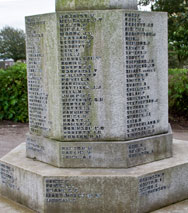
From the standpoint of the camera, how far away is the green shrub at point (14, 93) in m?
11.2

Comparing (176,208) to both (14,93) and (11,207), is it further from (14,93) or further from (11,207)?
(14,93)

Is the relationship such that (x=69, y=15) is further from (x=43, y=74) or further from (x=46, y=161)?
(x=46, y=161)

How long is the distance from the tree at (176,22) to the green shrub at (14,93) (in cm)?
611

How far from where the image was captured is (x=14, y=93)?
1120 centimetres

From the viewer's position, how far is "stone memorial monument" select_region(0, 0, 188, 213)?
13.5ft

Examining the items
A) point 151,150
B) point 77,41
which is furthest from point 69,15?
point 151,150

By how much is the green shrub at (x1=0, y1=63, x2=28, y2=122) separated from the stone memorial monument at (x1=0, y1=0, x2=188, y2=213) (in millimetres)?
6573

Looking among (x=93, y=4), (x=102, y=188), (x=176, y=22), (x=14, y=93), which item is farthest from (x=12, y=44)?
(x=102, y=188)

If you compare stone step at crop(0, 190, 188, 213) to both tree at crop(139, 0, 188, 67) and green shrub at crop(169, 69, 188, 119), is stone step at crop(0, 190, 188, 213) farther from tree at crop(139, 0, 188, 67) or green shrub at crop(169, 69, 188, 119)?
tree at crop(139, 0, 188, 67)

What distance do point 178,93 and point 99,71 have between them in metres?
7.24

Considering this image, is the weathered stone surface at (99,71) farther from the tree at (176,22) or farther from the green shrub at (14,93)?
the tree at (176,22)

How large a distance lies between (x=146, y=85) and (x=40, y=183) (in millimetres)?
1801

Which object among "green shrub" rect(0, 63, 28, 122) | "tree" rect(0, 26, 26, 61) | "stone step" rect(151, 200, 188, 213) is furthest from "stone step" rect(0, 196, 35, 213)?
"tree" rect(0, 26, 26, 61)

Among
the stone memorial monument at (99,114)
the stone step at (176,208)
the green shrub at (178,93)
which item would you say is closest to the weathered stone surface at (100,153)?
the stone memorial monument at (99,114)
